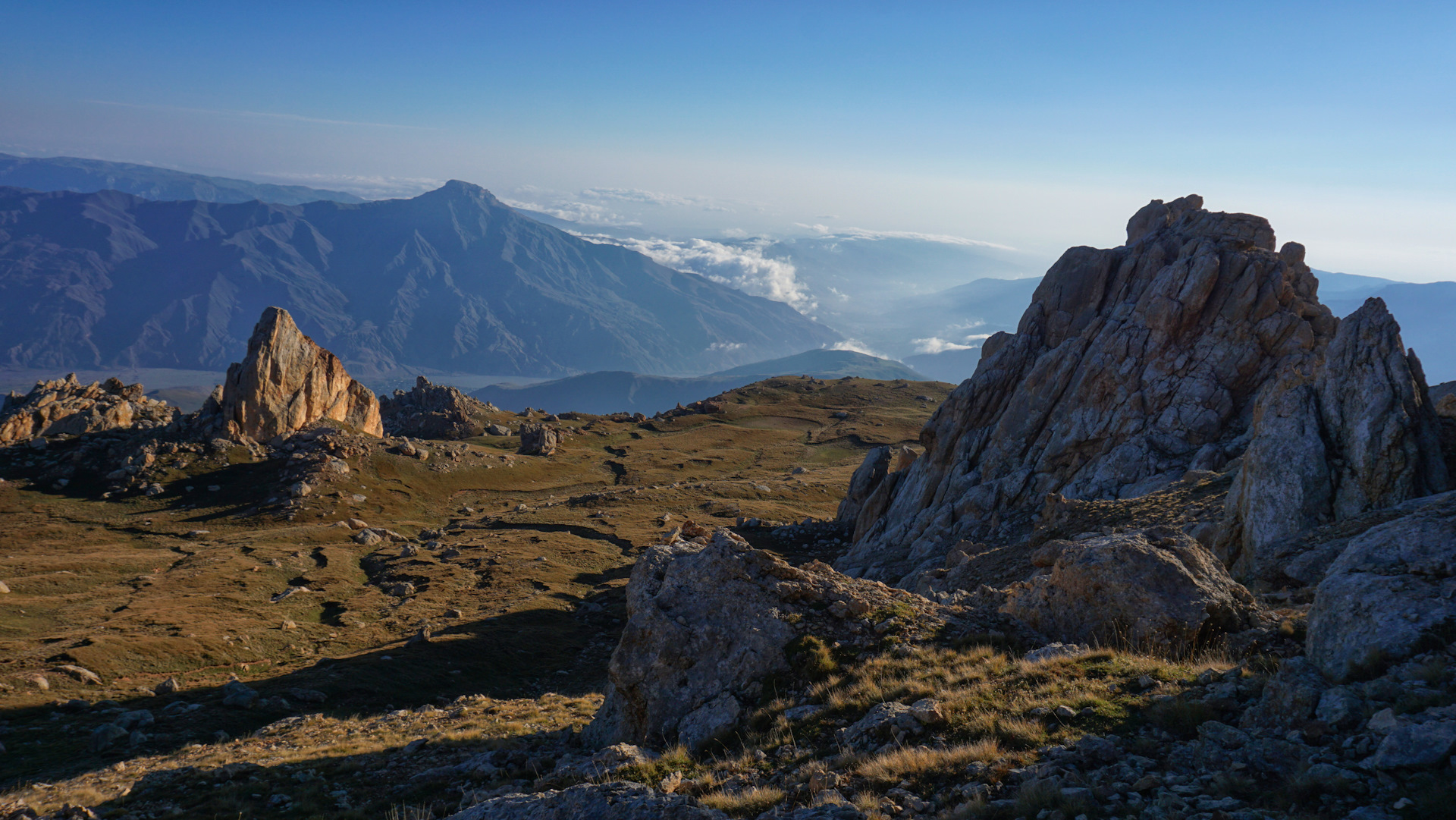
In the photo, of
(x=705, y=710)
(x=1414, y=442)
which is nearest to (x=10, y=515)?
(x=705, y=710)

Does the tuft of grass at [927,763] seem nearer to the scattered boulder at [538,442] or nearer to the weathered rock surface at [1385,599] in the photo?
the weathered rock surface at [1385,599]

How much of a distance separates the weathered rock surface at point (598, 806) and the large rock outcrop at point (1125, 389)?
122 ft

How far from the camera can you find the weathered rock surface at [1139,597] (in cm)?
1647

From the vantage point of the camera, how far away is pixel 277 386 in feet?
361

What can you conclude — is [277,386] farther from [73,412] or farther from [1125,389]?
[1125,389]

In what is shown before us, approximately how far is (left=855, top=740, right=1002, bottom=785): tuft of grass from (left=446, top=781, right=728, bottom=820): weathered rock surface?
261cm

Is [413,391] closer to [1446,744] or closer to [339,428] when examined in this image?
[339,428]

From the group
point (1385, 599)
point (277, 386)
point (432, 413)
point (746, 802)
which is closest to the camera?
point (746, 802)

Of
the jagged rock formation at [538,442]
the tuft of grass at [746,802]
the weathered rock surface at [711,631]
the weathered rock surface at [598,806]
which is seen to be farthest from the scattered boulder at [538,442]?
the tuft of grass at [746,802]

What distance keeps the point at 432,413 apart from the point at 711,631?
157252mm

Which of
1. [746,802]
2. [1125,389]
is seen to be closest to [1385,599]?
[746,802]

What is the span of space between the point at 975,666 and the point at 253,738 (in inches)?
1061

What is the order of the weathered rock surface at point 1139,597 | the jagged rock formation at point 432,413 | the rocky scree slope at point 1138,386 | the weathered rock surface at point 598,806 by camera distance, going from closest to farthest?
the weathered rock surface at point 598,806
the weathered rock surface at point 1139,597
the rocky scree slope at point 1138,386
the jagged rock formation at point 432,413

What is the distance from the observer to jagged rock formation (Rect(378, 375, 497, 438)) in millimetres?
155750
